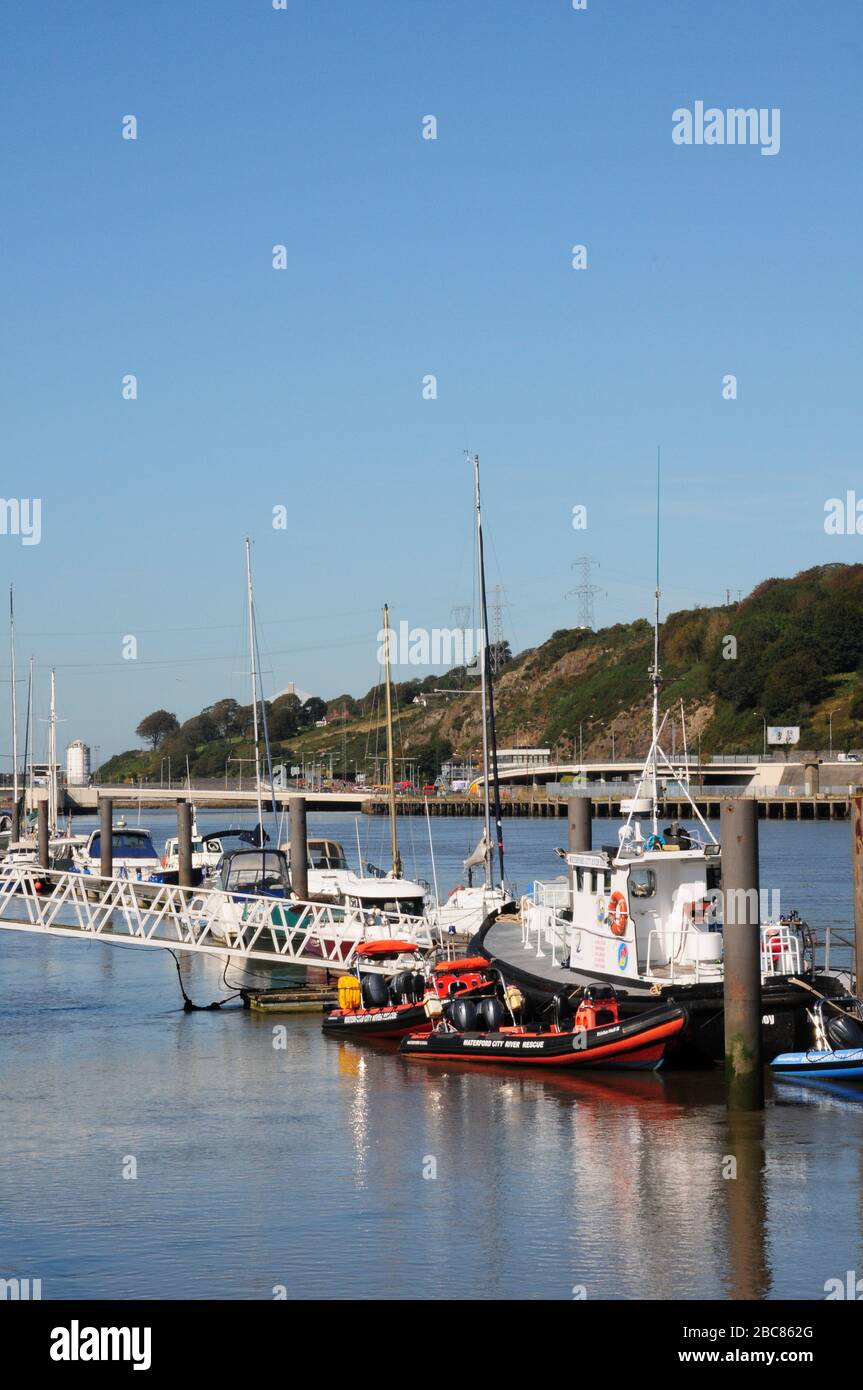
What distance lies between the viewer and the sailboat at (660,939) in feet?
92.8

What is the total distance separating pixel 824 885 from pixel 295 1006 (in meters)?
39.5

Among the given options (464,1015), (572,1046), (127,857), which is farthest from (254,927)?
(127,857)

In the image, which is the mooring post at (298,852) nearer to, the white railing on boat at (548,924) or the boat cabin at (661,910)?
the white railing on boat at (548,924)

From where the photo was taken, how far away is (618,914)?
30344 mm

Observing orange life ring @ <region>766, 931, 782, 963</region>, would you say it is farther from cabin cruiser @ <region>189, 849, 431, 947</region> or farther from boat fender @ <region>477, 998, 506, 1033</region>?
cabin cruiser @ <region>189, 849, 431, 947</region>

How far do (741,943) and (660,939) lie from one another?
6.13m

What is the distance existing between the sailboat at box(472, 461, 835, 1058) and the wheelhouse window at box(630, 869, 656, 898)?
0.02m

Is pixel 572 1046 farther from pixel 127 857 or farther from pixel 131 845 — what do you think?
pixel 131 845

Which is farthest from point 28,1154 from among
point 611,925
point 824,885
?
point 824,885

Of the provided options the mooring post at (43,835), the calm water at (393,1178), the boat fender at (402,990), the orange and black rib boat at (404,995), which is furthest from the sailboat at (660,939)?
the mooring post at (43,835)

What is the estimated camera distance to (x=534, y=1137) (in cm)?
2506

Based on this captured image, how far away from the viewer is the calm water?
1883cm

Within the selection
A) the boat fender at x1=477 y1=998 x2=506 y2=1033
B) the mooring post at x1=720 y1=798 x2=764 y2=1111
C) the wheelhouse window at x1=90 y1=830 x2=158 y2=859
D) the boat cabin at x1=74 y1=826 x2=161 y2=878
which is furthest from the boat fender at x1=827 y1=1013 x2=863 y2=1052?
the wheelhouse window at x1=90 y1=830 x2=158 y2=859
